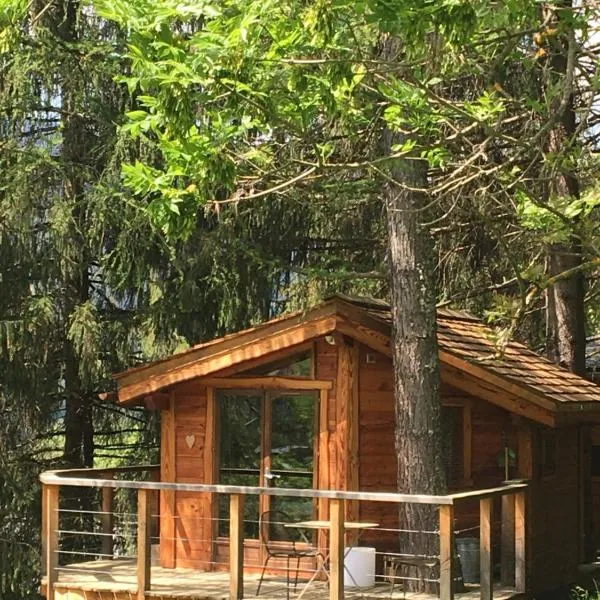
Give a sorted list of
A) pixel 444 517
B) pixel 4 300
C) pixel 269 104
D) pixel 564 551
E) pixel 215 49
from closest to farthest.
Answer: pixel 215 49
pixel 269 104
pixel 444 517
pixel 564 551
pixel 4 300

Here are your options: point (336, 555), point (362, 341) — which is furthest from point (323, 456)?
point (336, 555)

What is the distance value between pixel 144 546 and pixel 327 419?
Result: 101 inches

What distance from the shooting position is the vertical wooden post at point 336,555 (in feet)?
30.3

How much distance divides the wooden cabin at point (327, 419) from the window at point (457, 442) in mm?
12

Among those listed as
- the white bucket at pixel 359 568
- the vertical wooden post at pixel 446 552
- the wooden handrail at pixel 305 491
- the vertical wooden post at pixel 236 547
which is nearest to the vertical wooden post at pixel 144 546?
the wooden handrail at pixel 305 491

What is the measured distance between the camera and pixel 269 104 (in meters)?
7.81

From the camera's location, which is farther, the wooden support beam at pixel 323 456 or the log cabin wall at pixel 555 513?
the log cabin wall at pixel 555 513

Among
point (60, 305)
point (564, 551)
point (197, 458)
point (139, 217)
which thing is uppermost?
point (139, 217)

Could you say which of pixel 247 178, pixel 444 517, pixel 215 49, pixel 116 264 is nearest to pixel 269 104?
pixel 215 49

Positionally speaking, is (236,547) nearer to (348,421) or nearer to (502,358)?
(348,421)

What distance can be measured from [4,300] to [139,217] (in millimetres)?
2431

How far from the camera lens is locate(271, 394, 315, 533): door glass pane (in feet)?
39.2

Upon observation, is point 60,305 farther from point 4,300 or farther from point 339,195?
point 339,195

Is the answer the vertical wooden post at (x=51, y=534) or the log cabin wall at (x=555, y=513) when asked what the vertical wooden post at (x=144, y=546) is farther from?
the log cabin wall at (x=555, y=513)
